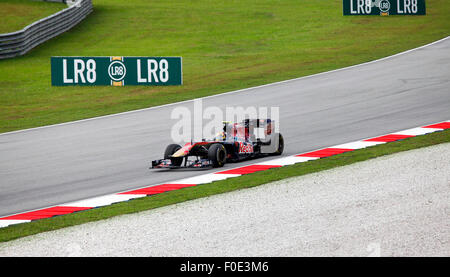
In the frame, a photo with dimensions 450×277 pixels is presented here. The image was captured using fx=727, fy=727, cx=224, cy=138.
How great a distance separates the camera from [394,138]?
17031mm

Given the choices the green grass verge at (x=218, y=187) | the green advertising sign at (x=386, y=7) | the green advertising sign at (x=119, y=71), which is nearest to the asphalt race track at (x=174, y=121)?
the green grass verge at (x=218, y=187)

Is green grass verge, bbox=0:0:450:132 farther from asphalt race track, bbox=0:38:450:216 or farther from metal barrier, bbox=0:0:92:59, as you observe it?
asphalt race track, bbox=0:38:450:216

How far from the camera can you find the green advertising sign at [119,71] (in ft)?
89.2

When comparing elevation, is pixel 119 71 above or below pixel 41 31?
below

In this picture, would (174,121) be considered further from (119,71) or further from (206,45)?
(206,45)

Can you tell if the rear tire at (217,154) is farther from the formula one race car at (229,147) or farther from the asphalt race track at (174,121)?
the asphalt race track at (174,121)

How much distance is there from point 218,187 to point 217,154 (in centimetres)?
197

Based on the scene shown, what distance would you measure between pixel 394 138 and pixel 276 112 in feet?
16.2

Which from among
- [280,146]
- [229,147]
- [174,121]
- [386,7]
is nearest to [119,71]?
[174,121]

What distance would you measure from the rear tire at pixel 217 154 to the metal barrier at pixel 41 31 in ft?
72.7

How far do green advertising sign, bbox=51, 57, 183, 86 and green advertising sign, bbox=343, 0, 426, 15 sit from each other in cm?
1764

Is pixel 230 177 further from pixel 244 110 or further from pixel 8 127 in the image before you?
pixel 8 127

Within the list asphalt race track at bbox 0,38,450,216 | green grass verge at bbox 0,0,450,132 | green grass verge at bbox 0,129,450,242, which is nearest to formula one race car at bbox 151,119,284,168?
asphalt race track at bbox 0,38,450,216

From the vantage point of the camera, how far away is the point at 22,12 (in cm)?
4350
